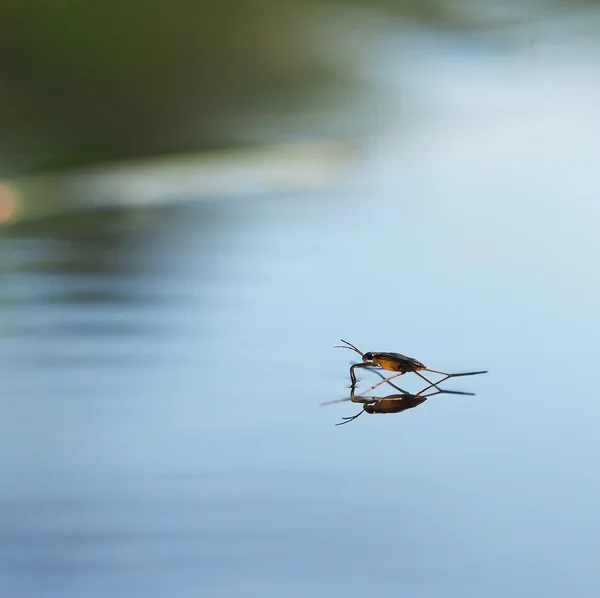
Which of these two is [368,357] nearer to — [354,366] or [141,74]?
[354,366]

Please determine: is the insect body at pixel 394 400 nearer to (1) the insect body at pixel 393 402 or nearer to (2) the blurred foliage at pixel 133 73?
(1) the insect body at pixel 393 402

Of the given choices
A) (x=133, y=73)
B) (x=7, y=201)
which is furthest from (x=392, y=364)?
(x=133, y=73)

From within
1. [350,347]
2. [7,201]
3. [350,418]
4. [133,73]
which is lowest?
[350,418]

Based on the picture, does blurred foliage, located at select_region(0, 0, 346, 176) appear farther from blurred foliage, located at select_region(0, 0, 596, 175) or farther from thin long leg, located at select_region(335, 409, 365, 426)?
thin long leg, located at select_region(335, 409, 365, 426)

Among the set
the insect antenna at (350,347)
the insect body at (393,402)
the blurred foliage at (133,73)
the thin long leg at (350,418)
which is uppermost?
the blurred foliage at (133,73)

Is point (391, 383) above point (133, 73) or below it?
below

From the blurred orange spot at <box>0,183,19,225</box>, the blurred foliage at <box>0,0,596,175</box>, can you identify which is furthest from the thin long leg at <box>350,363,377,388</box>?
the blurred foliage at <box>0,0,596,175</box>

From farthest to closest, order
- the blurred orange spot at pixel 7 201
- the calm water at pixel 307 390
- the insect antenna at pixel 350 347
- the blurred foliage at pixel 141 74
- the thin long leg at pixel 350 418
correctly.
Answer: the blurred foliage at pixel 141 74, the blurred orange spot at pixel 7 201, the insect antenna at pixel 350 347, the thin long leg at pixel 350 418, the calm water at pixel 307 390

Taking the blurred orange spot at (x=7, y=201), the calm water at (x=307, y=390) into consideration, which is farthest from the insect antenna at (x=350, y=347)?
the blurred orange spot at (x=7, y=201)
